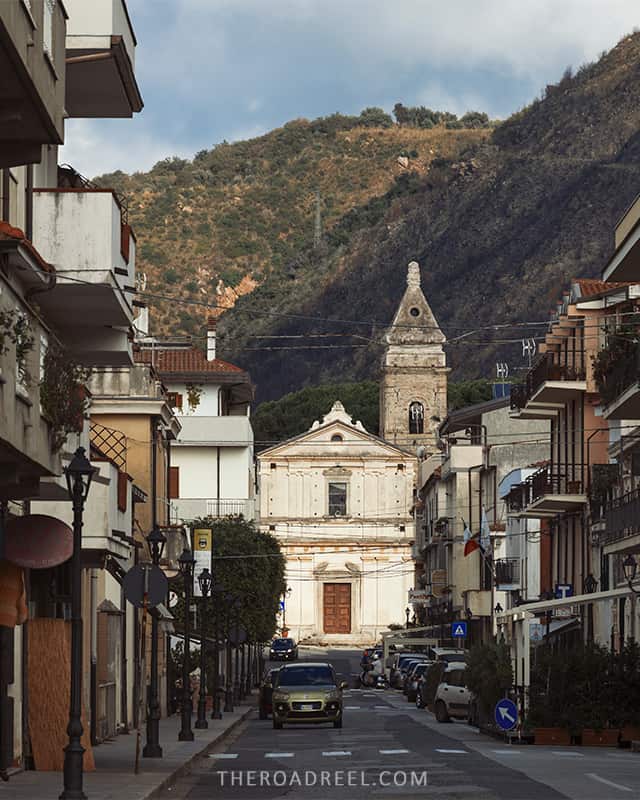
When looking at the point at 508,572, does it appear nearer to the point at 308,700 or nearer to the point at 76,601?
the point at 308,700

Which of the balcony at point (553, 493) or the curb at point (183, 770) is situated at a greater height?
Result: the balcony at point (553, 493)

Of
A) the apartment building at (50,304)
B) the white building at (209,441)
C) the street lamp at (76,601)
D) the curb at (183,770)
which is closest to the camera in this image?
the apartment building at (50,304)

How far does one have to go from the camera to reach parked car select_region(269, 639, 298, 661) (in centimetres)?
10050

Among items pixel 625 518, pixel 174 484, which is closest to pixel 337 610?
pixel 174 484

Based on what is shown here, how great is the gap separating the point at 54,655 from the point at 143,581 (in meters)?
1.56

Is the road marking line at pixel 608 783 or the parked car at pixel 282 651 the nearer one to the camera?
the road marking line at pixel 608 783

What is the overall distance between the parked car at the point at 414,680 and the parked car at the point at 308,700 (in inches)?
699

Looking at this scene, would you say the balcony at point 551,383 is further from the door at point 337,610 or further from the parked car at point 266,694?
the door at point 337,610

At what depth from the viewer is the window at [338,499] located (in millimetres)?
121875

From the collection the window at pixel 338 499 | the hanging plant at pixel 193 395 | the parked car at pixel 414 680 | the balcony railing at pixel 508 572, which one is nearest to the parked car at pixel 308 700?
the parked car at pixel 414 680

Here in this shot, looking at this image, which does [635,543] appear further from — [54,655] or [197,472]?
[197,472]

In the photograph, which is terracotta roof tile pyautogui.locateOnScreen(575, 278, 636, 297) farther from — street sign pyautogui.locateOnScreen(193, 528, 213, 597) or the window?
the window

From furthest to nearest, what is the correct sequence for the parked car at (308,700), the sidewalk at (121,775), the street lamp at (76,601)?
the parked car at (308,700)
the sidewalk at (121,775)
the street lamp at (76,601)

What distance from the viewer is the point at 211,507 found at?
78188mm
